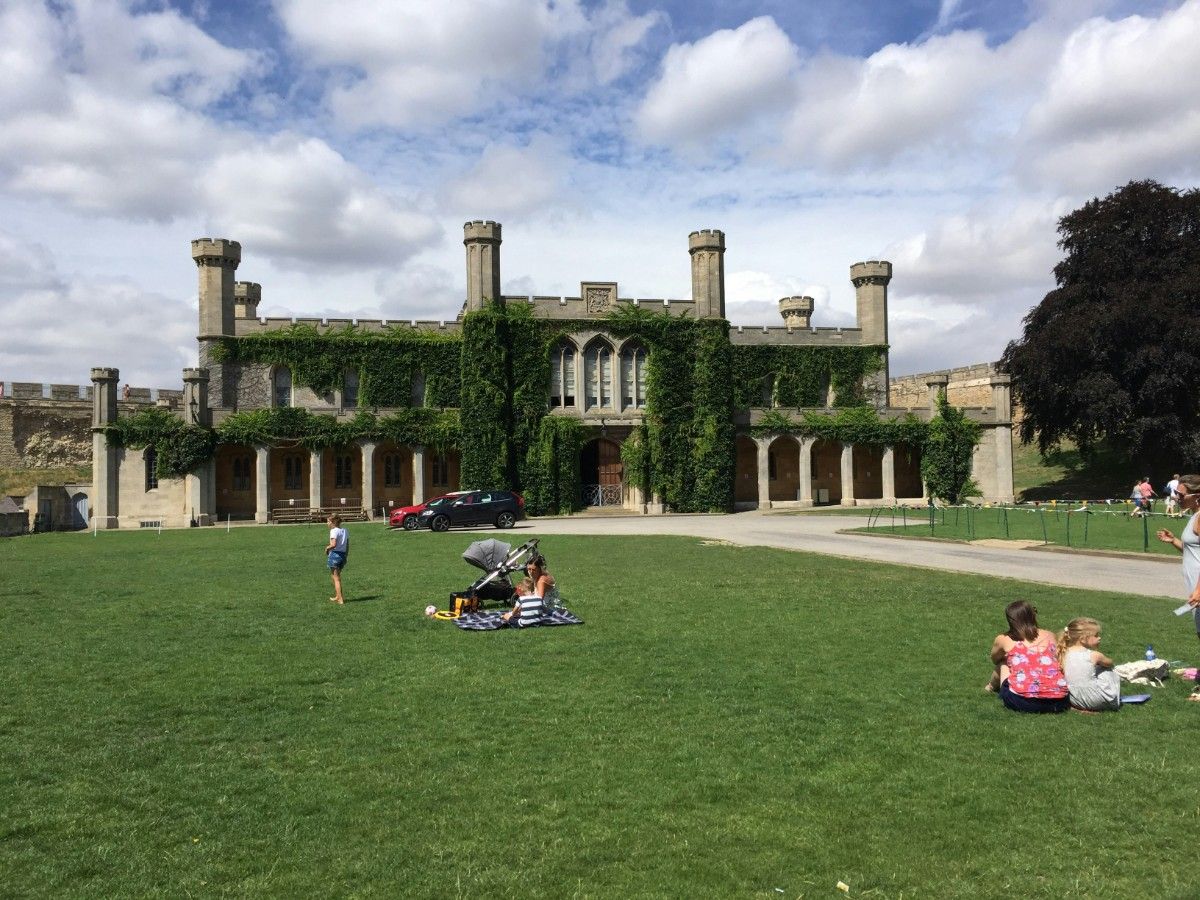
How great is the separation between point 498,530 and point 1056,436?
3218cm

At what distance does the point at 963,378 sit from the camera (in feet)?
225

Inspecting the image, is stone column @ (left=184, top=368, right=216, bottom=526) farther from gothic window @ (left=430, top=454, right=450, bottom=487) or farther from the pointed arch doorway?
the pointed arch doorway

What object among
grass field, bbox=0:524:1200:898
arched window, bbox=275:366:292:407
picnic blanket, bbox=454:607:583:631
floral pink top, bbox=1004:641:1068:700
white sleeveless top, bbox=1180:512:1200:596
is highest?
arched window, bbox=275:366:292:407

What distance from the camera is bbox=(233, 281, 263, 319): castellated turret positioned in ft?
191

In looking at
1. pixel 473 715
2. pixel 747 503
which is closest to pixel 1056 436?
pixel 747 503

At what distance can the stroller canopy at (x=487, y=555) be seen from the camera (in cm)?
1462

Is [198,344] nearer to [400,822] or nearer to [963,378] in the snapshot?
[400,822]

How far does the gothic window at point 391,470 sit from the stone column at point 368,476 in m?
2.00

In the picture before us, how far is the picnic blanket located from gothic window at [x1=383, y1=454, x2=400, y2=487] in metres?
34.9

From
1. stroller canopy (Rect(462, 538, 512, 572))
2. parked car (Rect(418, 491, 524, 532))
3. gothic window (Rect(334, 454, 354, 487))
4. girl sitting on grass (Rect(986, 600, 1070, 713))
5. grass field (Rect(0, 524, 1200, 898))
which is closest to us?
grass field (Rect(0, 524, 1200, 898))

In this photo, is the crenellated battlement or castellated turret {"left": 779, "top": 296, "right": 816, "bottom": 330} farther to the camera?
castellated turret {"left": 779, "top": 296, "right": 816, "bottom": 330}

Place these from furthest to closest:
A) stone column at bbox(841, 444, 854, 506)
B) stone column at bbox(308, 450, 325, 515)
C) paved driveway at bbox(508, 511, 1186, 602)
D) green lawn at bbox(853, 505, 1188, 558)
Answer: stone column at bbox(841, 444, 854, 506)
stone column at bbox(308, 450, 325, 515)
green lawn at bbox(853, 505, 1188, 558)
paved driveway at bbox(508, 511, 1186, 602)

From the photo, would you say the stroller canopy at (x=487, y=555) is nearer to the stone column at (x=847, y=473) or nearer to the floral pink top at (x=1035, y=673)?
the floral pink top at (x=1035, y=673)

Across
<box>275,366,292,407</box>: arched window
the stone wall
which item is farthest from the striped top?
the stone wall
